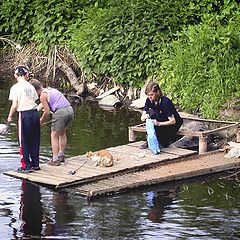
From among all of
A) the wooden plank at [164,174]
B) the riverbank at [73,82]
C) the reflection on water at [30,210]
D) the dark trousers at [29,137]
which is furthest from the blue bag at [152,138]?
the riverbank at [73,82]

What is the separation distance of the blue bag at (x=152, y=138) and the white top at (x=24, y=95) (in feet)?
7.08

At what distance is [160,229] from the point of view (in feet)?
34.5

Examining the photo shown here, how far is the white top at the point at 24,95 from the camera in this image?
40.6 ft

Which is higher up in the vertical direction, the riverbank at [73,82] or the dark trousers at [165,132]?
the riverbank at [73,82]

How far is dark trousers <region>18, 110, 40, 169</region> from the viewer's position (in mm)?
12508

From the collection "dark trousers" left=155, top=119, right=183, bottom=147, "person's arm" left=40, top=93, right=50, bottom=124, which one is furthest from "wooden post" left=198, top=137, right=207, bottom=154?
"person's arm" left=40, top=93, right=50, bottom=124

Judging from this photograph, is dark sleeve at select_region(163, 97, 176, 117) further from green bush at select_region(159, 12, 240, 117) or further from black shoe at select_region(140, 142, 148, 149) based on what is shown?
green bush at select_region(159, 12, 240, 117)

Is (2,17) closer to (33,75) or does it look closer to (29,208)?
(33,75)

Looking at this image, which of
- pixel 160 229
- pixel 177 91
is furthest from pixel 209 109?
pixel 160 229

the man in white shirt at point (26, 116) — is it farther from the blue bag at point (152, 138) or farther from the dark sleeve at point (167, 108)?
the dark sleeve at point (167, 108)

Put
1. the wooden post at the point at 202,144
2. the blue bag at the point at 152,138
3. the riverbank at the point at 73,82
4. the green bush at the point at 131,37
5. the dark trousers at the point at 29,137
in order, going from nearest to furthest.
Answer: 1. the dark trousers at the point at 29,137
2. the blue bag at the point at 152,138
3. the wooden post at the point at 202,144
4. the green bush at the point at 131,37
5. the riverbank at the point at 73,82

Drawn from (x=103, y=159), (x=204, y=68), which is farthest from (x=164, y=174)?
(x=204, y=68)

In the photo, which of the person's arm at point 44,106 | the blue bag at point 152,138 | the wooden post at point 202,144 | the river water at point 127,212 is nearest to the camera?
the river water at point 127,212

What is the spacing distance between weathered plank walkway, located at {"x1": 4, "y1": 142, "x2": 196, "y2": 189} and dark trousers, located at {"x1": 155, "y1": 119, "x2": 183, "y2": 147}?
0.14 meters
